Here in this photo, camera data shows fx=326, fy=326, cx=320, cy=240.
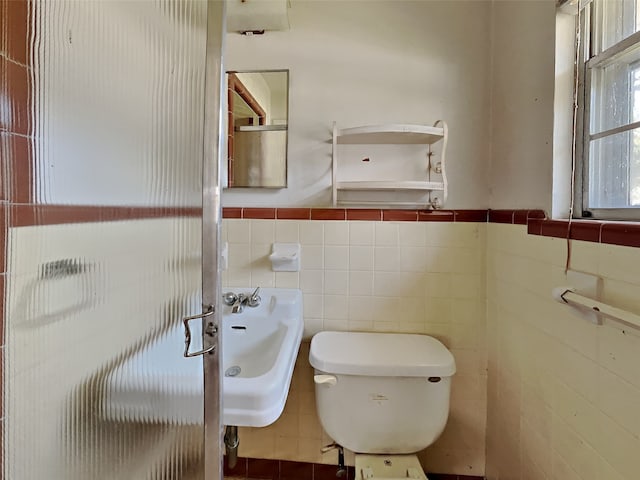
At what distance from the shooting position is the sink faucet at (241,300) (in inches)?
50.4

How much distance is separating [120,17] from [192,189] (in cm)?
40

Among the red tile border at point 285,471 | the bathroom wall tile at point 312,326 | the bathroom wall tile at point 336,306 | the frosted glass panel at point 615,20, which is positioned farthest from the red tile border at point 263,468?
the frosted glass panel at point 615,20

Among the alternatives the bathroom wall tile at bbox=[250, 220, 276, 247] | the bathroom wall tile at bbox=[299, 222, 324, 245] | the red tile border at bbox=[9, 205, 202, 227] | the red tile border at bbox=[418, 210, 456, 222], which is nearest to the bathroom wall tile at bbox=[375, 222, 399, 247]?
the red tile border at bbox=[418, 210, 456, 222]

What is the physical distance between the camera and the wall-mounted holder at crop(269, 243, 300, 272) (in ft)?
4.37

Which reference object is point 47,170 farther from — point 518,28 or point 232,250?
point 518,28

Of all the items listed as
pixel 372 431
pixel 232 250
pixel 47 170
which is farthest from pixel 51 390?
pixel 372 431

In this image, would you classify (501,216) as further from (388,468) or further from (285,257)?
(388,468)

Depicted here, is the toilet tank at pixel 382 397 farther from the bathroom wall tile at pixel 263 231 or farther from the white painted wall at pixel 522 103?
the white painted wall at pixel 522 103

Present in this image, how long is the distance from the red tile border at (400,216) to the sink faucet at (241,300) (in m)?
0.61

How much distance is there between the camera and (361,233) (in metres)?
1.34

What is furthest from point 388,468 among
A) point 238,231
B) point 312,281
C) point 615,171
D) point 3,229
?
point 3,229

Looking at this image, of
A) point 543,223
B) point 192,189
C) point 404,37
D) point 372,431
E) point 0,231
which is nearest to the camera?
point 0,231

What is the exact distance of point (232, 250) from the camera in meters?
1.39

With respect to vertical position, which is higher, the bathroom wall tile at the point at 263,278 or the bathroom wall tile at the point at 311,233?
the bathroom wall tile at the point at 311,233
